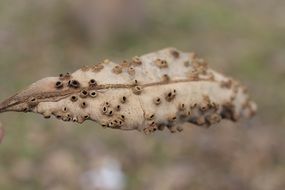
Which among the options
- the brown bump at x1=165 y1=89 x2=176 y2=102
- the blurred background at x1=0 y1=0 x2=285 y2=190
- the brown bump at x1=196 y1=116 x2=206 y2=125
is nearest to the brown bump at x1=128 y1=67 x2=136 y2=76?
the brown bump at x1=165 y1=89 x2=176 y2=102

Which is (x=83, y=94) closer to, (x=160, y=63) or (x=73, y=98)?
(x=73, y=98)

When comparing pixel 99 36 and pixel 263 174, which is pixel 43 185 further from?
pixel 99 36

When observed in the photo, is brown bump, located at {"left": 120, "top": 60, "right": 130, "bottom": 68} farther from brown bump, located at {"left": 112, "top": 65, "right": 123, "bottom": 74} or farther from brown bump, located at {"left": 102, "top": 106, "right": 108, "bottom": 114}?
brown bump, located at {"left": 102, "top": 106, "right": 108, "bottom": 114}

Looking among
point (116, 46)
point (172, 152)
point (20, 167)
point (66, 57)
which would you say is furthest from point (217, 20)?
point (20, 167)

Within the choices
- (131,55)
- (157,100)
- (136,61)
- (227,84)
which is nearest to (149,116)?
(157,100)

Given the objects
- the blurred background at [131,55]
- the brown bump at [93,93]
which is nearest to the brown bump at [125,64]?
the brown bump at [93,93]
